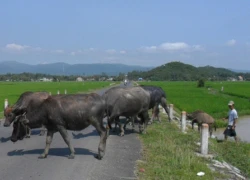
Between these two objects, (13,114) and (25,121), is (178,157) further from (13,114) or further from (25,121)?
(13,114)

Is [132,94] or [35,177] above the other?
[132,94]

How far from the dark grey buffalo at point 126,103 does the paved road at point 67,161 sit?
1.08m

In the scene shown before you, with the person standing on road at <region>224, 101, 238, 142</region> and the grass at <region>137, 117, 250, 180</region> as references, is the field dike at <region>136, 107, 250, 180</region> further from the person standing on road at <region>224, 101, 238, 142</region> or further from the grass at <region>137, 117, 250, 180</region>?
the person standing on road at <region>224, 101, 238, 142</region>

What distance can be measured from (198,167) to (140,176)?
185 cm

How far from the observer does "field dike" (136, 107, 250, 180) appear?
8.41m

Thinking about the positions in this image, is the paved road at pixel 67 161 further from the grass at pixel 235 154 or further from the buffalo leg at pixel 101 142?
the grass at pixel 235 154

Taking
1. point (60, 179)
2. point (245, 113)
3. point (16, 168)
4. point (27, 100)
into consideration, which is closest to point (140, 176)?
point (60, 179)

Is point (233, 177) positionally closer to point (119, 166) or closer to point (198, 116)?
point (119, 166)

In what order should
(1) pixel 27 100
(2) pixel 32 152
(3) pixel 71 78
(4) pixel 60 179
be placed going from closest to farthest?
(4) pixel 60 179 < (2) pixel 32 152 < (1) pixel 27 100 < (3) pixel 71 78

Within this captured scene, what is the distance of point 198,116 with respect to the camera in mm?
18578

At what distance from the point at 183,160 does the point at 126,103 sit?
4.61 meters

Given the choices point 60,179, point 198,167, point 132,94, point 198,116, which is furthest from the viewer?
point 198,116

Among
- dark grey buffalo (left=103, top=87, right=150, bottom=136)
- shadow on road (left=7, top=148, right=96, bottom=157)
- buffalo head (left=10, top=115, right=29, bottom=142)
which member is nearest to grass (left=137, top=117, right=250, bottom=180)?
dark grey buffalo (left=103, top=87, right=150, bottom=136)

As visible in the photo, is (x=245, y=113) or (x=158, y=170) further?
(x=245, y=113)
